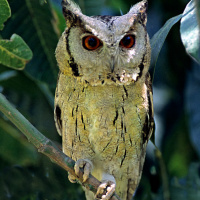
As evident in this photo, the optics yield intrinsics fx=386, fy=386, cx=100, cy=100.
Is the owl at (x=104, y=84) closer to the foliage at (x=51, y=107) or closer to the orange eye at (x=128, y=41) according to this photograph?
the orange eye at (x=128, y=41)

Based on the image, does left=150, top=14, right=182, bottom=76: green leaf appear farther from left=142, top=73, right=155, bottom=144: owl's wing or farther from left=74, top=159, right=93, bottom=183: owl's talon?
left=74, top=159, right=93, bottom=183: owl's talon

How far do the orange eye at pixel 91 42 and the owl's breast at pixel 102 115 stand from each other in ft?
0.58

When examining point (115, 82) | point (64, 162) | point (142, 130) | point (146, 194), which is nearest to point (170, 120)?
point (146, 194)

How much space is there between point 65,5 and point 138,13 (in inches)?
13.6

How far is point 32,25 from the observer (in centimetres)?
219

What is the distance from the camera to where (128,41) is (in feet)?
6.02

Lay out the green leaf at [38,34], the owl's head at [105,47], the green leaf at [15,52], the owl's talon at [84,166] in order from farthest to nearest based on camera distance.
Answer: the green leaf at [38,34] → the owl's head at [105,47] → the owl's talon at [84,166] → the green leaf at [15,52]

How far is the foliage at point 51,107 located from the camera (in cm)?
216

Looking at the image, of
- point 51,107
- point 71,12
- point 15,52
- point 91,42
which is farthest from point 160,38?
point 51,107

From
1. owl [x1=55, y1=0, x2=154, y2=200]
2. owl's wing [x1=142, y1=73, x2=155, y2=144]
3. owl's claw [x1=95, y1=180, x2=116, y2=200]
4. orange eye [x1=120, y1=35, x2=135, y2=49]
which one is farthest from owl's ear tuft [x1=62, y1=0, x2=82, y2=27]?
owl's claw [x1=95, y1=180, x2=116, y2=200]

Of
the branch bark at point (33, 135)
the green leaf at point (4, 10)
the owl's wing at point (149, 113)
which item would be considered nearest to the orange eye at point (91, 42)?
the owl's wing at point (149, 113)

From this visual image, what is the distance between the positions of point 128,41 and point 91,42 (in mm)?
177

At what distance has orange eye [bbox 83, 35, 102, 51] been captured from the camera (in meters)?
1.80

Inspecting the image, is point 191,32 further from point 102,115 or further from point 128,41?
point 102,115
